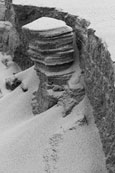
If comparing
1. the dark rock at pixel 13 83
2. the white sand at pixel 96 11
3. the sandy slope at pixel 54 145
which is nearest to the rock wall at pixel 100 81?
the white sand at pixel 96 11

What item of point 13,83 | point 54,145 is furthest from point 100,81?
point 13,83

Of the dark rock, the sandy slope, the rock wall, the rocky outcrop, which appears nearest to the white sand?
the rock wall

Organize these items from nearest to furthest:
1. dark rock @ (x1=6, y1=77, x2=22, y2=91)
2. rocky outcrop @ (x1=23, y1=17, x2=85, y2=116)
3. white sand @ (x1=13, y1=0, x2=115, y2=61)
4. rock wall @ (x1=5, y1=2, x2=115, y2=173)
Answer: rock wall @ (x1=5, y1=2, x2=115, y2=173) → white sand @ (x1=13, y1=0, x2=115, y2=61) → rocky outcrop @ (x1=23, y1=17, x2=85, y2=116) → dark rock @ (x1=6, y1=77, x2=22, y2=91)

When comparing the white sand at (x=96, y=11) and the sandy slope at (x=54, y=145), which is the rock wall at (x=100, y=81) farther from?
the sandy slope at (x=54, y=145)

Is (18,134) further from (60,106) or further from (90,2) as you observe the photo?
(90,2)

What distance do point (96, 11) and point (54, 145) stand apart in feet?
13.3

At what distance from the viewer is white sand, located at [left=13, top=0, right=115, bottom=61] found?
719 cm

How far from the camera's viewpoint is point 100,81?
20.3 feet

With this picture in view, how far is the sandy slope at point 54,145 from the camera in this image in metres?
6.85

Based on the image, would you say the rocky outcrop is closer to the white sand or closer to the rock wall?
the rock wall

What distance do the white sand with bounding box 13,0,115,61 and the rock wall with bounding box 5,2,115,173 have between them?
193 millimetres

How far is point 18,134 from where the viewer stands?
27.5ft

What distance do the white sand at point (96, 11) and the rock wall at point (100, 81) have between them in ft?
0.63

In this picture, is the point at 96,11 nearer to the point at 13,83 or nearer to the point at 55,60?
the point at 55,60
